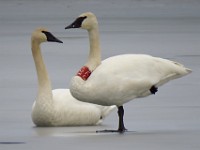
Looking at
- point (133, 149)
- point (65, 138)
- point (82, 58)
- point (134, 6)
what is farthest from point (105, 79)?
point (134, 6)

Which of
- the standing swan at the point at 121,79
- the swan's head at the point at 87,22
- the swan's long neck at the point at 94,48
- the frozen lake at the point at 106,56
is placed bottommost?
the frozen lake at the point at 106,56

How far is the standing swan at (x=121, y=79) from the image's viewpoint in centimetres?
1087

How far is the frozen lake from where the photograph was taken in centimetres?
1040

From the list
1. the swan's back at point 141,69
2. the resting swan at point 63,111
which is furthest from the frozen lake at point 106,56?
the swan's back at point 141,69

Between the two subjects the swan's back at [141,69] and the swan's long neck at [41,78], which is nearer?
the swan's back at [141,69]

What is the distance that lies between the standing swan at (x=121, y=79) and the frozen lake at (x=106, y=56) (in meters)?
0.35

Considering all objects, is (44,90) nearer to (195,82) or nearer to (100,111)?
(100,111)

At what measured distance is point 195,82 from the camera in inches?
595

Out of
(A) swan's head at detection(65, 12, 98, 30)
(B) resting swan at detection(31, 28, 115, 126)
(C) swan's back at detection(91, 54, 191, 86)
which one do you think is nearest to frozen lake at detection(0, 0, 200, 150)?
(B) resting swan at detection(31, 28, 115, 126)

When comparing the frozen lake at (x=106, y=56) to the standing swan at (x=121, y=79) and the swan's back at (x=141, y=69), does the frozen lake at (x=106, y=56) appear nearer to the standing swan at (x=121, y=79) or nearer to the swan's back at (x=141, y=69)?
the standing swan at (x=121, y=79)

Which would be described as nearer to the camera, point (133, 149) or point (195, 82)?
point (133, 149)

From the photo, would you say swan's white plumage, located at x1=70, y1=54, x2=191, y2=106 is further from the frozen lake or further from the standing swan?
the frozen lake

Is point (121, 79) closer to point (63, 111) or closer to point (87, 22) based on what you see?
point (87, 22)

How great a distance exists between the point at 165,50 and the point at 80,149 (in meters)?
10.7
